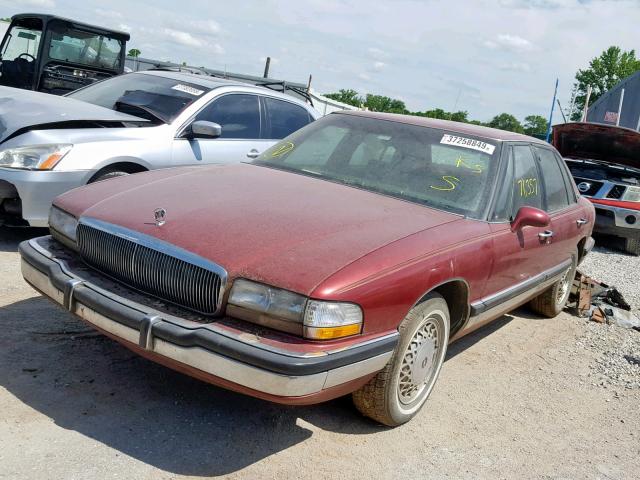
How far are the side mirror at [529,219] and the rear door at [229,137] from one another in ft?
10.5

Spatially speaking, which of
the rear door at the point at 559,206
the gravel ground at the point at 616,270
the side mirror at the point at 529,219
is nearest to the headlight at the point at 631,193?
the gravel ground at the point at 616,270

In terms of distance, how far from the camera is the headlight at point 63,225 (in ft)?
11.3

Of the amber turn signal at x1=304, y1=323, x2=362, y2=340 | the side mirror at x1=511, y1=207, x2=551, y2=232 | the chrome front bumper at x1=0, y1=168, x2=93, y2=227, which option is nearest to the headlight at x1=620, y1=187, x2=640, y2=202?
the side mirror at x1=511, y1=207, x2=551, y2=232

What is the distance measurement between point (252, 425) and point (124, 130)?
340 centimetres

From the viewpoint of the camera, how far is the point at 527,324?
18.9 ft

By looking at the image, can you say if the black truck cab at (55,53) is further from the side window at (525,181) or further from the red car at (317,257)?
the side window at (525,181)

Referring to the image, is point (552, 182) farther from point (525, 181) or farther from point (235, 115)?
point (235, 115)

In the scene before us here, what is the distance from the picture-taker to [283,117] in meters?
7.11

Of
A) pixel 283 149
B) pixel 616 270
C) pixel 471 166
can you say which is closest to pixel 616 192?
pixel 616 270

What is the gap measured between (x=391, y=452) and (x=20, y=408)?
177 cm

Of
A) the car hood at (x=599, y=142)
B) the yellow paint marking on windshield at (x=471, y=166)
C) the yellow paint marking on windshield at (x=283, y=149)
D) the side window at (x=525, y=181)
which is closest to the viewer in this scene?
the yellow paint marking on windshield at (x=471, y=166)

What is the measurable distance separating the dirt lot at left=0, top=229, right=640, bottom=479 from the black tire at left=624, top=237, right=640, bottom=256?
19.0 ft

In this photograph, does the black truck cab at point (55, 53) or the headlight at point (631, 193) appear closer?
the black truck cab at point (55, 53)

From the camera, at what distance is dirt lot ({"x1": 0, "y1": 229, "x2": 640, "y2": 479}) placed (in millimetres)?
2807
